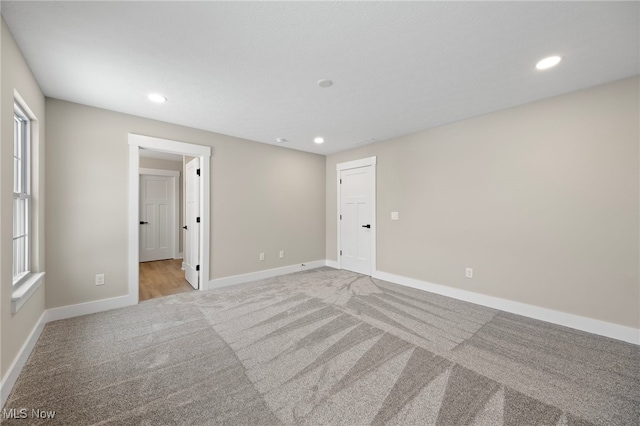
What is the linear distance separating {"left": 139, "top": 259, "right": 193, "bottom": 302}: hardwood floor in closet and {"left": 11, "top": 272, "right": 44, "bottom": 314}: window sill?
1.19m

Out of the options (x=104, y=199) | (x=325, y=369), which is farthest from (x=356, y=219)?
(x=104, y=199)

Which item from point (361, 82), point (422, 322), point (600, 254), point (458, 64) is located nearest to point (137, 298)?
point (422, 322)

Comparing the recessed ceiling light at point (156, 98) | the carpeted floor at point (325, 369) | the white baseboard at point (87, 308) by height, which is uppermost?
the recessed ceiling light at point (156, 98)

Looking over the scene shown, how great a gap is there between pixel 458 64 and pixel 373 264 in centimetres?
319

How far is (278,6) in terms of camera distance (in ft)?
4.89

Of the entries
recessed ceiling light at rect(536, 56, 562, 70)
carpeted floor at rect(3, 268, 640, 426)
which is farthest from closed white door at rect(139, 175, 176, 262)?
recessed ceiling light at rect(536, 56, 562, 70)

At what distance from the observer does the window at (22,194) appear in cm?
217

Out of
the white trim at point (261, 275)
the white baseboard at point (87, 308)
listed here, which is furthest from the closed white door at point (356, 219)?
the white baseboard at point (87, 308)

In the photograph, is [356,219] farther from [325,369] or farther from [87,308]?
[87,308]

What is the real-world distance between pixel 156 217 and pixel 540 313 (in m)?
7.21

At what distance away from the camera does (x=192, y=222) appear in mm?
4031

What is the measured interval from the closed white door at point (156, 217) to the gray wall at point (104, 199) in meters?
3.09

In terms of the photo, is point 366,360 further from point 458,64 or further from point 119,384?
point 458,64

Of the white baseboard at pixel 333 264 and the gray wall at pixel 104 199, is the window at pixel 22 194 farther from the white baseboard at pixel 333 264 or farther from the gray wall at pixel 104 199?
the white baseboard at pixel 333 264
